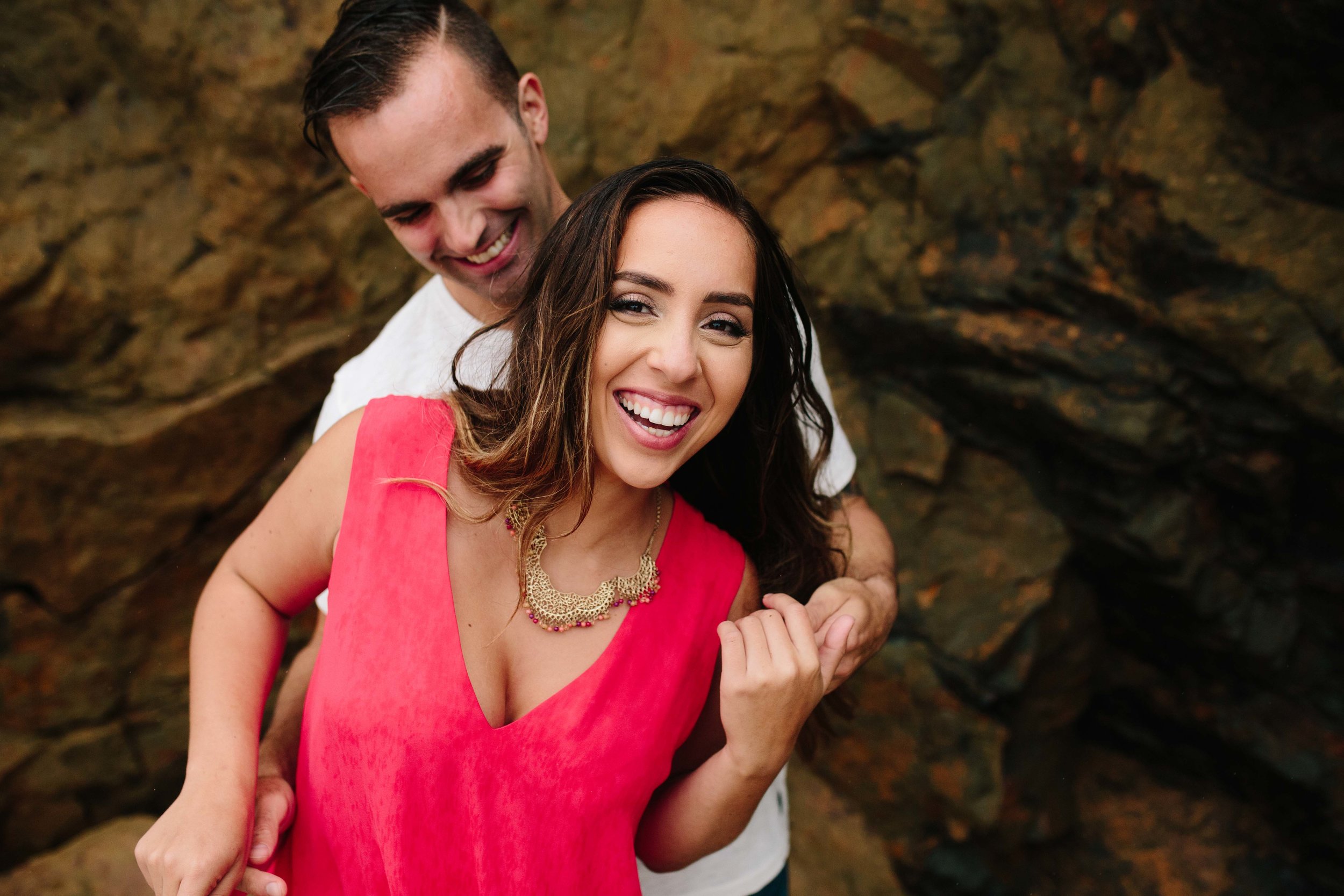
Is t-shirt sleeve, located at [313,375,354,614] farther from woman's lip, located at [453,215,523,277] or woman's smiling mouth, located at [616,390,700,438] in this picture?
woman's smiling mouth, located at [616,390,700,438]

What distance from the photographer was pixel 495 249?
1.94 metres

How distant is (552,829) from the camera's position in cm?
138

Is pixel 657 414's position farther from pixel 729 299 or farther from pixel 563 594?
pixel 563 594

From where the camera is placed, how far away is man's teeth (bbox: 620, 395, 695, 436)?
1356mm

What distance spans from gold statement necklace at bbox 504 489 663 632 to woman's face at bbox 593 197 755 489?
0.67 ft

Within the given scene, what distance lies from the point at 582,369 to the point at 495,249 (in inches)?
25.9

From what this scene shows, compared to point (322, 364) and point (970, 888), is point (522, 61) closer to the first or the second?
point (322, 364)

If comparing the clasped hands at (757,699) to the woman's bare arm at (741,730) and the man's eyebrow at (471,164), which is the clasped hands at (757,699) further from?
the man's eyebrow at (471,164)

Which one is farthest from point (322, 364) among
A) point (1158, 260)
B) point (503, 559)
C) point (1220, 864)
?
point (1220, 864)

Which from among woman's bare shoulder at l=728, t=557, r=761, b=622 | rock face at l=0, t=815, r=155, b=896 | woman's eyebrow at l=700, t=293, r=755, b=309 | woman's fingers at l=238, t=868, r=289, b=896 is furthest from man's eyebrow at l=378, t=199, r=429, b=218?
rock face at l=0, t=815, r=155, b=896

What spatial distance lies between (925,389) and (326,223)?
199 centimetres

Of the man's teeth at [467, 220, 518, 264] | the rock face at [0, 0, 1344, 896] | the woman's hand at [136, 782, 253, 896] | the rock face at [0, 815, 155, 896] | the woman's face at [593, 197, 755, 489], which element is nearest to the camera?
the woman's hand at [136, 782, 253, 896]

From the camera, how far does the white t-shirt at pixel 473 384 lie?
1802 mm

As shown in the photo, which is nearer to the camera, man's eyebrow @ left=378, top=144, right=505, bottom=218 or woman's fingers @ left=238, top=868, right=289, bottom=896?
woman's fingers @ left=238, top=868, right=289, bottom=896
